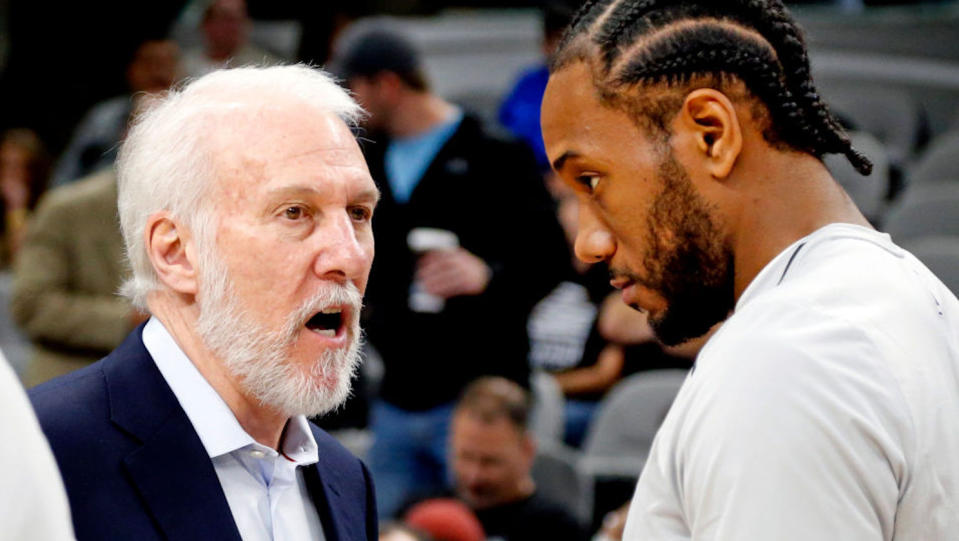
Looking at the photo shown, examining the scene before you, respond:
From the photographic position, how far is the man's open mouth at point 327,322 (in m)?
1.87

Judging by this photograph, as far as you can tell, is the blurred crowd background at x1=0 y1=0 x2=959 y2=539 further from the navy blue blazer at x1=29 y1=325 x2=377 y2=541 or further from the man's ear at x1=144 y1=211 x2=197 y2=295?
the navy blue blazer at x1=29 y1=325 x2=377 y2=541

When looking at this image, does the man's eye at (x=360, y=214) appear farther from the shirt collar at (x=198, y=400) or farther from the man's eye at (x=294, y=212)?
the shirt collar at (x=198, y=400)

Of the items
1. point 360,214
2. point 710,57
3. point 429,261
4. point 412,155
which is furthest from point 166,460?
point 412,155

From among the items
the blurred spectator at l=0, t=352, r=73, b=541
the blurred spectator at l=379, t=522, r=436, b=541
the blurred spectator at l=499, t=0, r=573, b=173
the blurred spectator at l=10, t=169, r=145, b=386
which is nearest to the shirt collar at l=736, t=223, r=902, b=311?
the blurred spectator at l=0, t=352, r=73, b=541

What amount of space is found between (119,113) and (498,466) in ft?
10.6

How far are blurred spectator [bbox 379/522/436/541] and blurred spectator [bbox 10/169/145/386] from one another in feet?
4.38

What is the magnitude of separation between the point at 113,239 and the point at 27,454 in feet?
12.3

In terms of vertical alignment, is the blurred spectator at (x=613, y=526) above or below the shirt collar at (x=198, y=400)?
below

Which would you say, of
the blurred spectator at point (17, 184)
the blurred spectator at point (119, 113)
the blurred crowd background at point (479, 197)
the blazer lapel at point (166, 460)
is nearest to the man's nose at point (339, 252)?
the blazer lapel at point (166, 460)

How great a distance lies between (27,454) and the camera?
3.13 ft

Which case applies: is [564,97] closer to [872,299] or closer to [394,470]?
[872,299]

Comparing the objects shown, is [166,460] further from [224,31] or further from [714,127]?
[224,31]

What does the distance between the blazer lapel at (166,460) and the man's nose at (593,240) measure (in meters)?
0.59

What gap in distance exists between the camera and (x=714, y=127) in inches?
60.8
